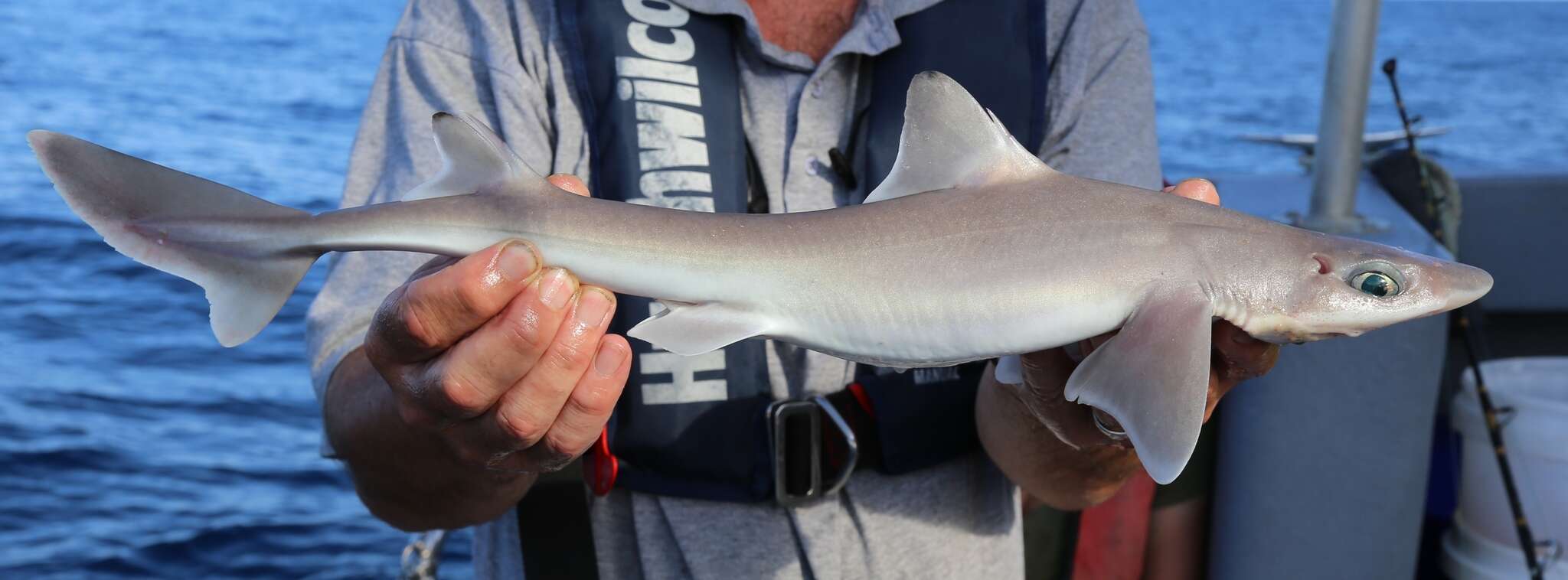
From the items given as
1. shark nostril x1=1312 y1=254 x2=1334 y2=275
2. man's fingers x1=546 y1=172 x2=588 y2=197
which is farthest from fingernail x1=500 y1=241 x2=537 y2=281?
shark nostril x1=1312 y1=254 x2=1334 y2=275

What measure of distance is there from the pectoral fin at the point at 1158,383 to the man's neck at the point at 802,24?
3.96ft

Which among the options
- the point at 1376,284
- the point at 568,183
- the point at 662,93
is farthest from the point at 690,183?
the point at 1376,284

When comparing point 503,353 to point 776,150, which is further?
point 776,150

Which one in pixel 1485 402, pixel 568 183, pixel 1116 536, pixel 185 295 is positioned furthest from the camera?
pixel 185 295

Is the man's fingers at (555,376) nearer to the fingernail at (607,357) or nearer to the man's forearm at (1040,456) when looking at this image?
the fingernail at (607,357)

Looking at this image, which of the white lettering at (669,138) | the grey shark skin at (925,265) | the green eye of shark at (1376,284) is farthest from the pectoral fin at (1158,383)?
the white lettering at (669,138)

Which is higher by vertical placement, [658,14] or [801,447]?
[658,14]

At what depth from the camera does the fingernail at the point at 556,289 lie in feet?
5.56

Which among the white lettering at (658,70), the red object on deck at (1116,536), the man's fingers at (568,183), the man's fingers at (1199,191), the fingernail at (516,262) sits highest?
the white lettering at (658,70)

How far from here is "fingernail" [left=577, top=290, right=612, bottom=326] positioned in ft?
5.70

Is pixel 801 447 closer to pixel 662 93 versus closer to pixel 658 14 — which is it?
pixel 662 93

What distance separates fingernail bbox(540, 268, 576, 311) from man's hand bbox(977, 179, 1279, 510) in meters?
0.73

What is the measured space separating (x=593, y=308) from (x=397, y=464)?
2.64 feet

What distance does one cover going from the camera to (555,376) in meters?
1.78
